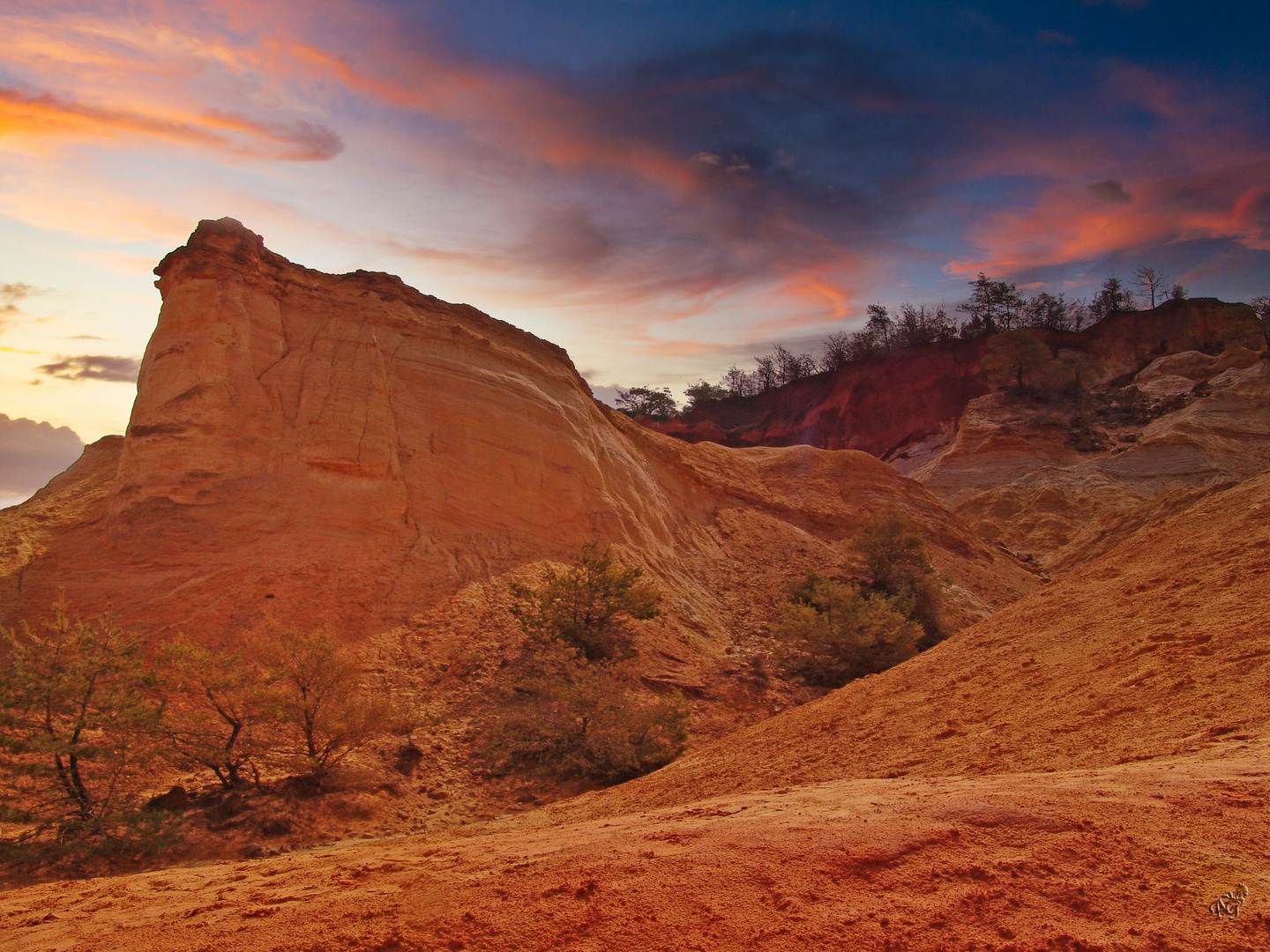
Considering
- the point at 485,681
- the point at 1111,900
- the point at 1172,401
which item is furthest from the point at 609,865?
the point at 1172,401

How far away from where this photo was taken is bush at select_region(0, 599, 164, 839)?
682cm

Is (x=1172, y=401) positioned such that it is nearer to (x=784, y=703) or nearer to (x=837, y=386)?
(x=837, y=386)

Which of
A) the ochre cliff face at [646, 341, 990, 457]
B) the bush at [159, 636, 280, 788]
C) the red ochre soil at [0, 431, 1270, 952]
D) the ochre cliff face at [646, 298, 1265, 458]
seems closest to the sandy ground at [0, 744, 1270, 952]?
the red ochre soil at [0, 431, 1270, 952]

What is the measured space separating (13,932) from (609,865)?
3.49 m

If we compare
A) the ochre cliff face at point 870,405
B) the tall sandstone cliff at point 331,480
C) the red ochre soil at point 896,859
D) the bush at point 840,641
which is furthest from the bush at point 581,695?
the ochre cliff face at point 870,405

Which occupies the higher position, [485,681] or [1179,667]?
[1179,667]

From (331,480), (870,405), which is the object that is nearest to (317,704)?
(331,480)

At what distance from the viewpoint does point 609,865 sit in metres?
3.53

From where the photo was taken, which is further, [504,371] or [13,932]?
[504,371]

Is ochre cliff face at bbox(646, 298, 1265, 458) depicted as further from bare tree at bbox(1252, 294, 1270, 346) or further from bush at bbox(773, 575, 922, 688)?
bush at bbox(773, 575, 922, 688)

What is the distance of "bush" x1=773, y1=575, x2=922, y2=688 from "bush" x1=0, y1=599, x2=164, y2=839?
10601 mm

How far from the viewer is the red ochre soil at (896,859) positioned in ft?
9.14
